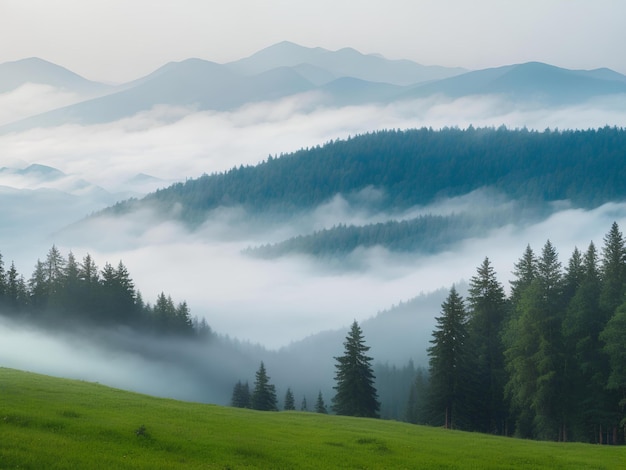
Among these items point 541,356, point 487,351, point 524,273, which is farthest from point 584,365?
point 524,273

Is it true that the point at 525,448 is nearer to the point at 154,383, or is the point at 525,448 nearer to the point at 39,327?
the point at 39,327

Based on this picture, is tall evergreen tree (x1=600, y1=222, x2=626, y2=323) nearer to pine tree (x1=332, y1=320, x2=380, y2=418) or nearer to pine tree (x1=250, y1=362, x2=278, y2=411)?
pine tree (x1=332, y1=320, x2=380, y2=418)

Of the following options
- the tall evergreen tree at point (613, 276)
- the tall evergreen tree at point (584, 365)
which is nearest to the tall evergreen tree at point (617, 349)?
the tall evergreen tree at point (584, 365)

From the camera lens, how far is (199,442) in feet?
86.5

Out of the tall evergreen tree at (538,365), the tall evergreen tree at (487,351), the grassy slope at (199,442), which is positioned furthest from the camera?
the tall evergreen tree at (487,351)

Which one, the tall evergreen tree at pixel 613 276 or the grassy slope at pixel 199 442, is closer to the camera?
the grassy slope at pixel 199 442

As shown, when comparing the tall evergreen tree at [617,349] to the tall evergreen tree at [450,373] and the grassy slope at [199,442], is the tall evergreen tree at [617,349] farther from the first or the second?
the grassy slope at [199,442]

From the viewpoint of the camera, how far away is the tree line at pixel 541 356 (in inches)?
2293

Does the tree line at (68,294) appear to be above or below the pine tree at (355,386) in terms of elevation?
above

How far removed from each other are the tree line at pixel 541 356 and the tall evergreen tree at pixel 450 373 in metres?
0.09

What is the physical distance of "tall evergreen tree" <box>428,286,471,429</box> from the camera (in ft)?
208

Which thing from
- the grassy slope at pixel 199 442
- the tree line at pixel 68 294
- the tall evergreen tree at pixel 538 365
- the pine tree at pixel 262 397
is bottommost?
the grassy slope at pixel 199 442

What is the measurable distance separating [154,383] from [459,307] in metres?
77.1

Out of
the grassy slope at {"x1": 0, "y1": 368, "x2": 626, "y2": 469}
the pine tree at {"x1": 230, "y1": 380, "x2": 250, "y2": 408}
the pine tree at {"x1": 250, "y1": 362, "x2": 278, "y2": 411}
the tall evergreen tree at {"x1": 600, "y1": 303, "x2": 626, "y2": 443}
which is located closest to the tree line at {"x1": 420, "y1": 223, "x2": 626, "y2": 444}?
the tall evergreen tree at {"x1": 600, "y1": 303, "x2": 626, "y2": 443}
